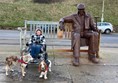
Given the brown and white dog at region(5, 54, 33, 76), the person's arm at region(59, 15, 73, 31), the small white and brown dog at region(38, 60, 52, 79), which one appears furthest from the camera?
the person's arm at region(59, 15, 73, 31)

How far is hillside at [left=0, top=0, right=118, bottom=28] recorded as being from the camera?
135 feet

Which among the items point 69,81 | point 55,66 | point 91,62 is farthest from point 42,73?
point 91,62

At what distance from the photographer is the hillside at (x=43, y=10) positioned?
1620 inches

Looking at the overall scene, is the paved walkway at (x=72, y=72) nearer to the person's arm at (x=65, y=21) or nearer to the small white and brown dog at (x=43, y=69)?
the small white and brown dog at (x=43, y=69)

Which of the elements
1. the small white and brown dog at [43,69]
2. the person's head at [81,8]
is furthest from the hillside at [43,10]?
the small white and brown dog at [43,69]

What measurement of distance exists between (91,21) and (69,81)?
8.23 feet

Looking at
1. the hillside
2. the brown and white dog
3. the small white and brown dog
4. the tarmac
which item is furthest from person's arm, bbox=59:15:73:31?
the hillside

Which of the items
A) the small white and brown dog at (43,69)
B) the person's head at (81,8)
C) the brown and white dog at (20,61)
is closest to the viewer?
the small white and brown dog at (43,69)

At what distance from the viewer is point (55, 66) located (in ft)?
27.0

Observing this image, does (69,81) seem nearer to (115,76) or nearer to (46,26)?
(115,76)

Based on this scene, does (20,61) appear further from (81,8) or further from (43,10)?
(43,10)

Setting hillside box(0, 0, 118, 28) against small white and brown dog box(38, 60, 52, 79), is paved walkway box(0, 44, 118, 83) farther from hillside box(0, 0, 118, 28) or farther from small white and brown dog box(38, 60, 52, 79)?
hillside box(0, 0, 118, 28)

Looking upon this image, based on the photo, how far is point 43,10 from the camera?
1700 inches

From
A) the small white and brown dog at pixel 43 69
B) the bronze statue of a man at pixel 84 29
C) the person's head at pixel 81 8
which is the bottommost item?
the small white and brown dog at pixel 43 69
